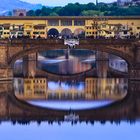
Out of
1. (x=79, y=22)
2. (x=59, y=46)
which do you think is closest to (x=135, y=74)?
(x=59, y=46)

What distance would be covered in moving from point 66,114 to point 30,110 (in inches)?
96.8

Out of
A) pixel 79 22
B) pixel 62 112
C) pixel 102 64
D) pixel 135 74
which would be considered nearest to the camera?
pixel 62 112

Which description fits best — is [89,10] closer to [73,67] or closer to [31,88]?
[73,67]

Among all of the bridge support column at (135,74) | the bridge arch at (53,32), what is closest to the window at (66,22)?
the bridge arch at (53,32)

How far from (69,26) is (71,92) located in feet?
141

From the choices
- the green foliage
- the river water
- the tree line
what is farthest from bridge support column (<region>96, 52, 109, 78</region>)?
the tree line

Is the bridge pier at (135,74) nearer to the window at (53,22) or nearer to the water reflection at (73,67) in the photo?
the water reflection at (73,67)

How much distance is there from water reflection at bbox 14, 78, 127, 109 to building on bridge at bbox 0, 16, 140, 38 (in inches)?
884

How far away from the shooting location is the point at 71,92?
46500 mm

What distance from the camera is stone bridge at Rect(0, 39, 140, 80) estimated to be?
5066 centimetres

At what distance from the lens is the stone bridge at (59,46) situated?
50656 millimetres

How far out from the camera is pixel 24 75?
5578 centimetres

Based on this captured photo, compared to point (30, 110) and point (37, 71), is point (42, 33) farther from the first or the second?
point (30, 110)

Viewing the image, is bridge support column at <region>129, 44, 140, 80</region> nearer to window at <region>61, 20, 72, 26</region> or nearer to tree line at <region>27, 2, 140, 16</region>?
window at <region>61, 20, 72, 26</region>
